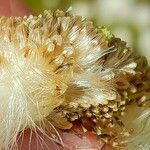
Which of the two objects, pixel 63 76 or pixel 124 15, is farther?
pixel 124 15

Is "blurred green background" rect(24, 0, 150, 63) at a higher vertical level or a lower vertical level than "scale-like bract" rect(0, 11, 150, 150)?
higher

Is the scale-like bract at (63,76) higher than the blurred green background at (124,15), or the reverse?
the blurred green background at (124,15)

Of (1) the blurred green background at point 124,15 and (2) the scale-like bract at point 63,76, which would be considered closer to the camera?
(2) the scale-like bract at point 63,76

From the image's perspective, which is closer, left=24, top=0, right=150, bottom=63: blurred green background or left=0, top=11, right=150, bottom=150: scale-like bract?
left=0, top=11, right=150, bottom=150: scale-like bract

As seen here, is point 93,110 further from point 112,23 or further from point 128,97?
point 112,23

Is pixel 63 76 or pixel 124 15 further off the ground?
Result: pixel 124 15
